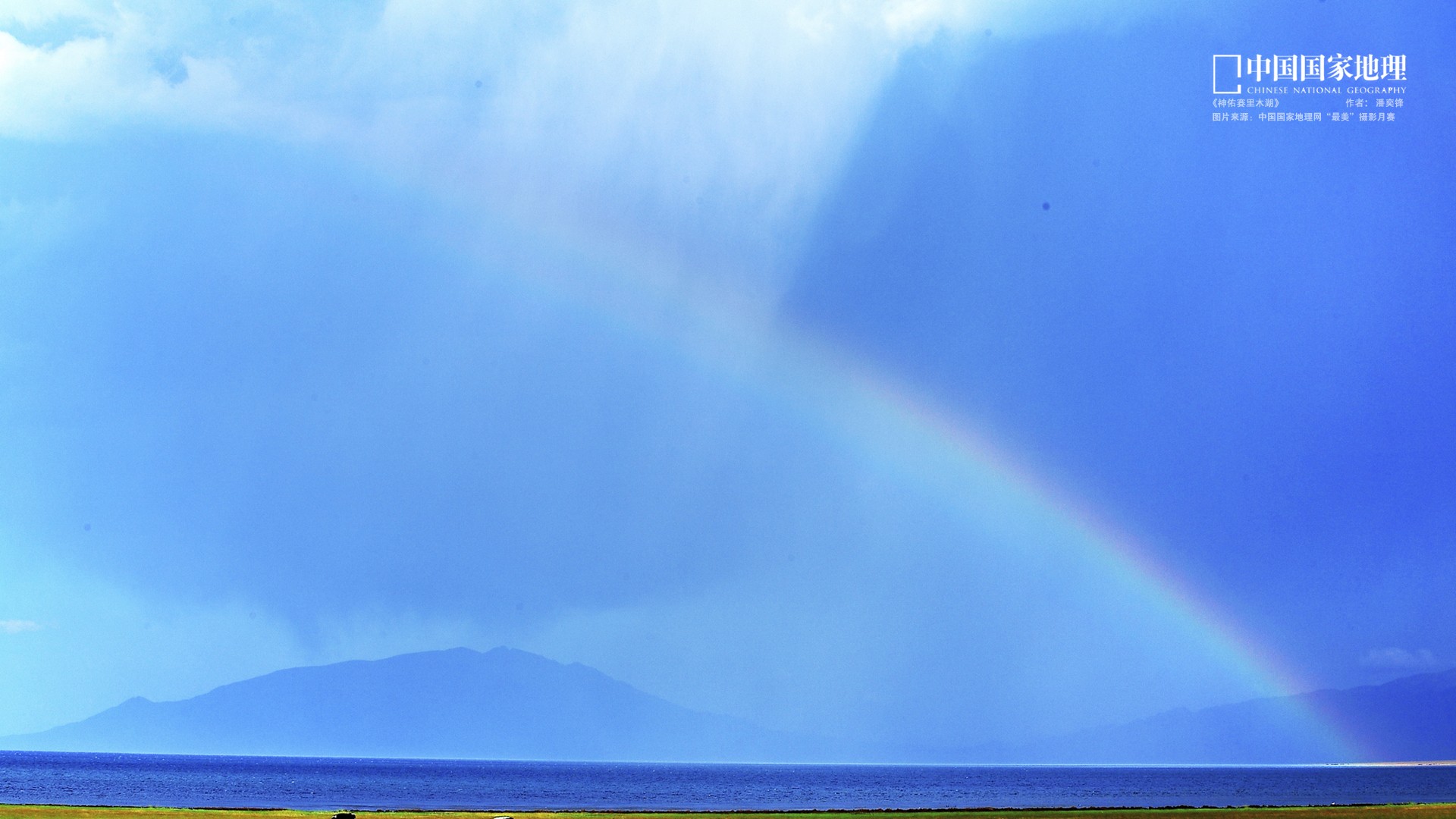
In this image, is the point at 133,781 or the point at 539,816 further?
the point at 133,781

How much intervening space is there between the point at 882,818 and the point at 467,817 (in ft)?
78.9

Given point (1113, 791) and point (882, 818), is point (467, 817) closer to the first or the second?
point (882, 818)

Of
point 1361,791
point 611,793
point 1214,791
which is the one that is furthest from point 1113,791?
point 611,793

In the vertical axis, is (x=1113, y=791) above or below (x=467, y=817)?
below

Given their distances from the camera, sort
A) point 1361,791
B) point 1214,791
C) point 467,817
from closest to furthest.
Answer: point 467,817 → point 1361,791 → point 1214,791

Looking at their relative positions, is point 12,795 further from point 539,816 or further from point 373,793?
point 539,816

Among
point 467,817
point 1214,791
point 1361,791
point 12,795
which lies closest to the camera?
point 467,817

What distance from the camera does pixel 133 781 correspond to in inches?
6796

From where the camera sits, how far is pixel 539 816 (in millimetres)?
71125

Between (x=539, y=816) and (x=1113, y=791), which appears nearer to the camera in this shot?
(x=539, y=816)

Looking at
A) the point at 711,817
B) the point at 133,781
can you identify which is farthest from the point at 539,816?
the point at 133,781

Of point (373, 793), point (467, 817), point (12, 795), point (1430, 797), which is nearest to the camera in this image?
point (467, 817)

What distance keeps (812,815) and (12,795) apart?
8331 centimetres

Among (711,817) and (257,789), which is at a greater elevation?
(711,817)
